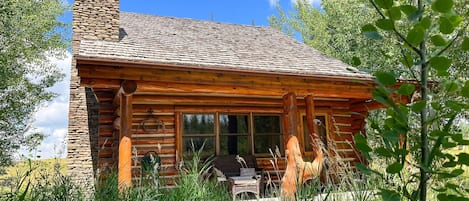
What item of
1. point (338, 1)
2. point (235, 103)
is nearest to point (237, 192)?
point (235, 103)

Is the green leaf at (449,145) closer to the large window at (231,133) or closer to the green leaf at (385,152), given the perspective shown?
the green leaf at (385,152)

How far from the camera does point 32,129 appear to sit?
14.9 m

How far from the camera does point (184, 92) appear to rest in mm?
8023

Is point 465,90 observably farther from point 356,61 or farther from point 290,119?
point 290,119

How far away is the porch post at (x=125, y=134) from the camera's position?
583 centimetres

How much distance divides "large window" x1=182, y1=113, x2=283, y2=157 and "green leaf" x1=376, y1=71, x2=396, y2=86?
8.11 m

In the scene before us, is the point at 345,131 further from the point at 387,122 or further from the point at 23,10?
the point at 23,10

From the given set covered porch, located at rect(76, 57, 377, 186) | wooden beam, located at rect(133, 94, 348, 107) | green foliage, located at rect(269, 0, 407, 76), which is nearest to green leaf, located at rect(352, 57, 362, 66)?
covered porch, located at rect(76, 57, 377, 186)

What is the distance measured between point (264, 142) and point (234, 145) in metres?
0.88

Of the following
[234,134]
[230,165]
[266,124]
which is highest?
[266,124]

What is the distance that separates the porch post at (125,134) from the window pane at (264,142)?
13.8ft

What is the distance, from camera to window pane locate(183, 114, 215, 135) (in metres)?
8.87

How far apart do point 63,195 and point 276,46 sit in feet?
26.3

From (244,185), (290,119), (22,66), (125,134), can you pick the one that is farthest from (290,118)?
(22,66)
